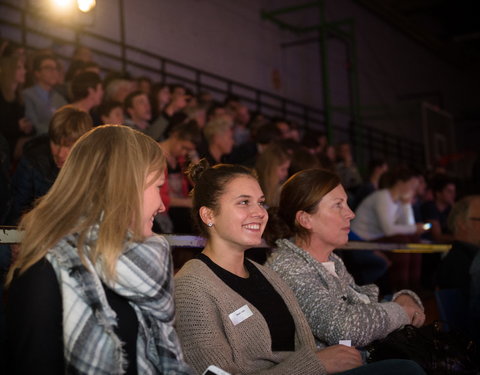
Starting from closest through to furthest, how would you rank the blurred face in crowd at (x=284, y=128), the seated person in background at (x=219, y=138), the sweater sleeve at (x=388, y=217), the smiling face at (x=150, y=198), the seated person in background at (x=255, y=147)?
1. the smiling face at (x=150, y=198)
2. the seated person in background at (x=219, y=138)
3. the seated person in background at (x=255, y=147)
4. the sweater sleeve at (x=388, y=217)
5. the blurred face in crowd at (x=284, y=128)

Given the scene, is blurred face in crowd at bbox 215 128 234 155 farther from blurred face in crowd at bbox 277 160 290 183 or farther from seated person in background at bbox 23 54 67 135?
seated person in background at bbox 23 54 67 135

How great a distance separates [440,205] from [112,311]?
568 cm

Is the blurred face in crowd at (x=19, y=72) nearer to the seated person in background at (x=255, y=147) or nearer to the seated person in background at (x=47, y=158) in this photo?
the seated person in background at (x=47, y=158)

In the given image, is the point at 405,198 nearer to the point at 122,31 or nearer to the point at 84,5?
the point at 84,5

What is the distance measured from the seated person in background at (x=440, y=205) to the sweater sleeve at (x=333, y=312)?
4.01 meters

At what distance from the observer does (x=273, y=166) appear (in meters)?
3.87

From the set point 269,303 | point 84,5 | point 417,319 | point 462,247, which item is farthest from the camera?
point 84,5

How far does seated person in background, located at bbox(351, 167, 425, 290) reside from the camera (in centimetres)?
505

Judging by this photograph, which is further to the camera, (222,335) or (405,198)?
(405,198)

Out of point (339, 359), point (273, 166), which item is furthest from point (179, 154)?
point (339, 359)

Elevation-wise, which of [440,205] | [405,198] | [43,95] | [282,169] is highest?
[43,95]

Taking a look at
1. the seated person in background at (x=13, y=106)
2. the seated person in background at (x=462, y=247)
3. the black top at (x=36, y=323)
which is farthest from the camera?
the seated person in background at (x=13, y=106)

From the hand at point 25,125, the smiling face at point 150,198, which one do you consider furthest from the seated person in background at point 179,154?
the smiling face at point 150,198

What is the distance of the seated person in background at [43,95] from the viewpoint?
4.58 meters
